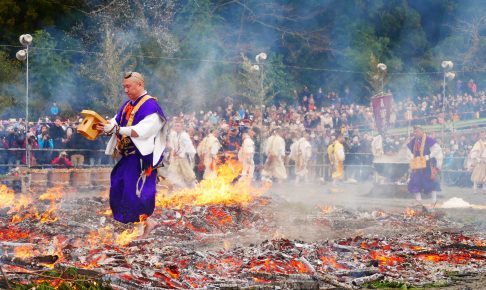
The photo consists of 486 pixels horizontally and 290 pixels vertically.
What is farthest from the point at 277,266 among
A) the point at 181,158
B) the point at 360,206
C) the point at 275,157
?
the point at 275,157

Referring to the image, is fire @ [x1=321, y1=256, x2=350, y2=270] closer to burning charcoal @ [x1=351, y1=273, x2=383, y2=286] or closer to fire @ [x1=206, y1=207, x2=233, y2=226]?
burning charcoal @ [x1=351, y1=273, x2=383, y2=286]

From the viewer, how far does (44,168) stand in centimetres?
2236

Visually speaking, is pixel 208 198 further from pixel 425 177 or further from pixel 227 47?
pixel 227 47

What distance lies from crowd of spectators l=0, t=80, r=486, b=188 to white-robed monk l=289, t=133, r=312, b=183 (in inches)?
14.2

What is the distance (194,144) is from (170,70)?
557 centimetres

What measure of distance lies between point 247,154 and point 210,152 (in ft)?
5.19

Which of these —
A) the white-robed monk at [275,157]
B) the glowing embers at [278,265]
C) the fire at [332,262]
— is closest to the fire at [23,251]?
the glowing embers at [278,265]

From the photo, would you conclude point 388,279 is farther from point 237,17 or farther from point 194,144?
point 237,17

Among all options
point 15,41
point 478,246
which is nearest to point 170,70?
point 15,41

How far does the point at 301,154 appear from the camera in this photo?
2859 cm

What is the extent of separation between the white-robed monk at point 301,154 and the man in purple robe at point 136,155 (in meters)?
18.6

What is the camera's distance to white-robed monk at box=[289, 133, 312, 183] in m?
28.5

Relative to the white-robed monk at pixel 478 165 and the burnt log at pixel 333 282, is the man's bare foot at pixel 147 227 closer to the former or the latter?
the burnt log at pixel 333 282

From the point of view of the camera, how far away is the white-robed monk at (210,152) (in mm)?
24594
